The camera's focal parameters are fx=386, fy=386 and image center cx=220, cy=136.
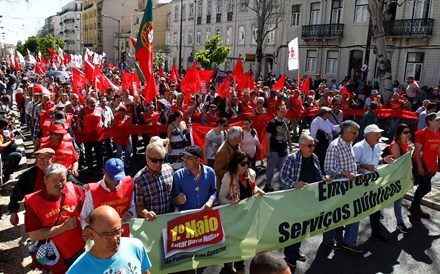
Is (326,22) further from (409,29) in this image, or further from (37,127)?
(37,127)

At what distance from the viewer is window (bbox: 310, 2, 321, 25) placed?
97.9ft

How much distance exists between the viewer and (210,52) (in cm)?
3309

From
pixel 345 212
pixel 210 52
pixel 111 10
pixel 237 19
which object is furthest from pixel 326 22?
pixel 111 10

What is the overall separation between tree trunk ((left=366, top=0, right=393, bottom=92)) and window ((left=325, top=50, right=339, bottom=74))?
13.0m

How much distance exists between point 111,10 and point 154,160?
291ft

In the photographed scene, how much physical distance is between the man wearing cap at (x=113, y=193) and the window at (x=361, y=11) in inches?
1031

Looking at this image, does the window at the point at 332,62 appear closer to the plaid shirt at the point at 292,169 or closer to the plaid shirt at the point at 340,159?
the plaid shirt at the point at 340,159

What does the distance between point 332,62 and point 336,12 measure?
11.9ft

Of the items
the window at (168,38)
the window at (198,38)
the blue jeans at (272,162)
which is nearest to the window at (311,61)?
the window at (198,38)

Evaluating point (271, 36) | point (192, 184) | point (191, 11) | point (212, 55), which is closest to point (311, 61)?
point (271, 36)

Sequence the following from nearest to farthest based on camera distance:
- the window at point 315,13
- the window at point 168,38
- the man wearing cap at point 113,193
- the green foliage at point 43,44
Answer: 1. the man wearing cap at point 113,193
2. the window at point 315,13
3. the window at point 168,38
4. the green foliage at point 43,44

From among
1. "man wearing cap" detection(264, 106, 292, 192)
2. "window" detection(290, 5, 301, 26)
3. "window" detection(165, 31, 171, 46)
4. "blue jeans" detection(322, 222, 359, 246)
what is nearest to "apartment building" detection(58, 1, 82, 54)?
"window" detection(165, 31, 171, 46)

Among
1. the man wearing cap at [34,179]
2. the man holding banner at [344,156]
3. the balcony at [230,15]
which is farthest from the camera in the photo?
the balcony at [230,15]

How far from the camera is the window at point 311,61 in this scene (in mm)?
30484
